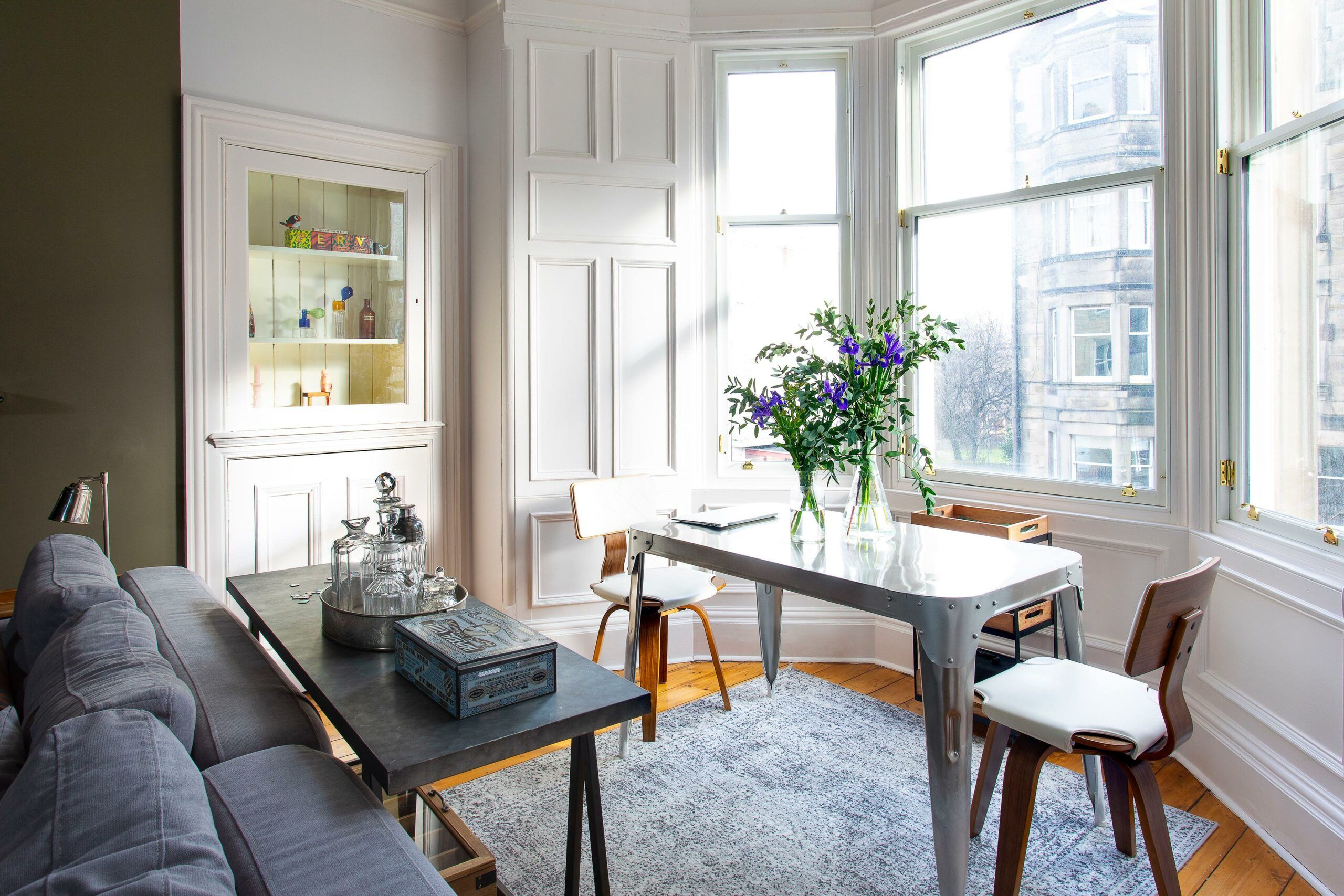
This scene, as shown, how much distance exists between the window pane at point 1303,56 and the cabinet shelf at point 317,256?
129 inches

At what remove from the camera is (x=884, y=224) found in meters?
3.72

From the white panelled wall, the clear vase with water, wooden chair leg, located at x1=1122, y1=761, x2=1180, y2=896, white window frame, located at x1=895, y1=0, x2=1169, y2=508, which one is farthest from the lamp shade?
white window frame, located at x1=895, y1=0, x2=1169, y2=508

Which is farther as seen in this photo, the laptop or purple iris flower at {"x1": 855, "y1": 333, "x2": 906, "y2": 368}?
the laptop

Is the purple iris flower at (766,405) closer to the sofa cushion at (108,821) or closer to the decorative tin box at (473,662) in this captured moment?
the decorative tin box at (473,662)

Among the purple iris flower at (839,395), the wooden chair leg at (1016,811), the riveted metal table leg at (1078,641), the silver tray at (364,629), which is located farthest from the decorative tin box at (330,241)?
the wooden chair leg at (1016,811)

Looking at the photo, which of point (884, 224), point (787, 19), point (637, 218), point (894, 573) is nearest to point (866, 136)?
point (884, 224)

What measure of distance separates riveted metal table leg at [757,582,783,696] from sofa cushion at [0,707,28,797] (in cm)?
237

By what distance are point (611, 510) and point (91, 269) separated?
6.89ft

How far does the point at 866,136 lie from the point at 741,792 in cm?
281

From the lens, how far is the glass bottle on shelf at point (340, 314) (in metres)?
3.57

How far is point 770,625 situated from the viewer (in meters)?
3.29

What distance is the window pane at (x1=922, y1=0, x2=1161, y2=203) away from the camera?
9.92 ft

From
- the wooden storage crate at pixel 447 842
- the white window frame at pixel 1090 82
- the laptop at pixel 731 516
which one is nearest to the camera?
the wooden storage crate at pixel 447 842

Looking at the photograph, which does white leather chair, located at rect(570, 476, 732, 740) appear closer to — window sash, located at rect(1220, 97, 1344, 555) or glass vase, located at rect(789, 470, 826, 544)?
glass vase, located at rect(789, 470, 826, 544)
